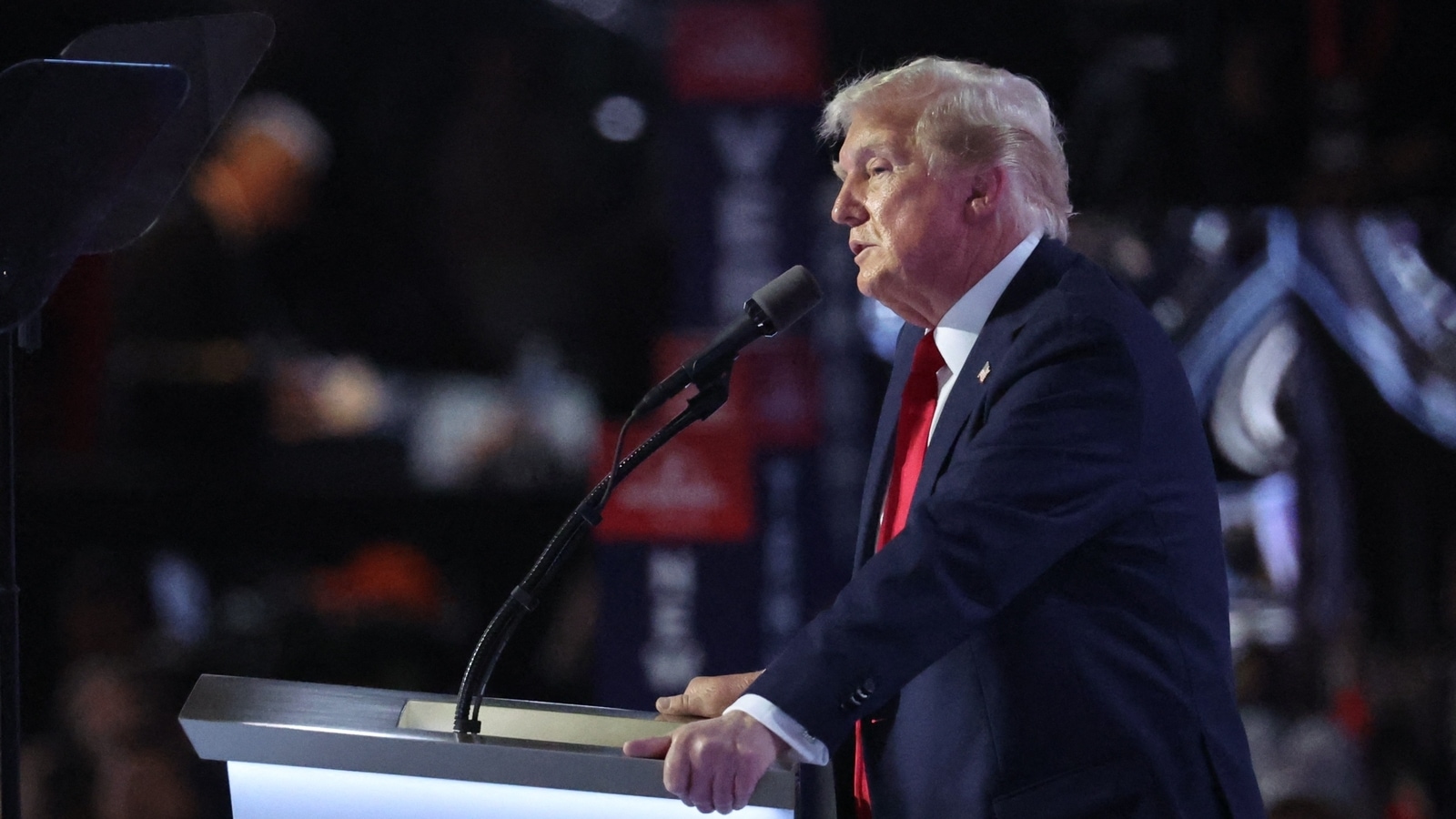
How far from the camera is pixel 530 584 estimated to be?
1.17m

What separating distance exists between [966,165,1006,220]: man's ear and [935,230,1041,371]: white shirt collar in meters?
0.06

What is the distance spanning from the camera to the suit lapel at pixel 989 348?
1.24 metres

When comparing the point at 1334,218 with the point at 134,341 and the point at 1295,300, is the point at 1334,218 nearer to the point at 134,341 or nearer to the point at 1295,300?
the point at 1295,300

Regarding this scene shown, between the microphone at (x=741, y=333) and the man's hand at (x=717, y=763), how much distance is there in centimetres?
34

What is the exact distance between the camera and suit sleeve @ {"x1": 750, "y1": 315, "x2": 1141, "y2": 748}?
107 cm

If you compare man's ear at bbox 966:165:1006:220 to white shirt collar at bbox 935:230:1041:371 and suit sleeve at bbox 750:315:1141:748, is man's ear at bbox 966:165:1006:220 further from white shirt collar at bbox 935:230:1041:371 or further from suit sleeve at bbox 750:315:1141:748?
suit sleeve at bbox 750:315:1141:748

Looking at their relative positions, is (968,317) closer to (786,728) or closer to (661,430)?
(661,430)

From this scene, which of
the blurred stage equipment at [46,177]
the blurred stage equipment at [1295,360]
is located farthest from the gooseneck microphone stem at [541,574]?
the blurred stage equipment at [1295,360]

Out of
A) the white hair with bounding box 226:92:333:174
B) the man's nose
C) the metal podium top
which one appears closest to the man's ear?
the man's nose

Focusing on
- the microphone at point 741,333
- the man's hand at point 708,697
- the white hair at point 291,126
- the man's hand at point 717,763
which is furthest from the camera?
the white hair at point 291,126

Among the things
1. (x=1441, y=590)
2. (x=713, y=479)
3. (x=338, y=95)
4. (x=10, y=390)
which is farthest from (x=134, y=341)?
(x=1441, y=590)

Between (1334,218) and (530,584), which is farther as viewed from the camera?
(1334,218)

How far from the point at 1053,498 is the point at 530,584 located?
1.61ft

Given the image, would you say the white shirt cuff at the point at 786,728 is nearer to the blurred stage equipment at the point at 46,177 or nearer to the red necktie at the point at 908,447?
the red necktie at the point at 908,447
